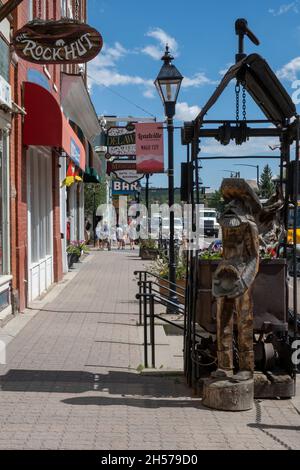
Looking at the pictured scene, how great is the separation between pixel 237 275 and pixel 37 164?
9.06 m

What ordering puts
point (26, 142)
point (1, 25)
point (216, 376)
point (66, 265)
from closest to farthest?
1. point (216, 376)
2. point (1, 25)
3. point (26, 142)
4. point (66, 265)

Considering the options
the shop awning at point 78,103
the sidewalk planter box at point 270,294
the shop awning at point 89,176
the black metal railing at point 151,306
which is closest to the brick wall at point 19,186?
the black metal railing at point 151,306

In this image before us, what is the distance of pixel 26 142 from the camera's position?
11273 millimetres

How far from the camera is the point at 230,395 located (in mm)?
5707

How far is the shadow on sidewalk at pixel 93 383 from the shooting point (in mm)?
6461

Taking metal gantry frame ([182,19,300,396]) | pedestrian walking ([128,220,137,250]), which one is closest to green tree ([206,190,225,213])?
metal gantry frame ([182,19,300,396])

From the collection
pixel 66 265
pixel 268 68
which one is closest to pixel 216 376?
pixel 268 68

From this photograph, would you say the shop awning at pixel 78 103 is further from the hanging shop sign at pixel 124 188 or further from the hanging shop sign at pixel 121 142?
the hanging shop sign at pixel 124 188

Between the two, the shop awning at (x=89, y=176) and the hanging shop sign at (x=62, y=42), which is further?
the shop awning at (x=89, y=176)

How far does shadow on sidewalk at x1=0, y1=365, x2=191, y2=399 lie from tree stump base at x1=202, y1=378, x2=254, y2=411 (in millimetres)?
588

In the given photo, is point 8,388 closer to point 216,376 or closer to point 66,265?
point 216,376

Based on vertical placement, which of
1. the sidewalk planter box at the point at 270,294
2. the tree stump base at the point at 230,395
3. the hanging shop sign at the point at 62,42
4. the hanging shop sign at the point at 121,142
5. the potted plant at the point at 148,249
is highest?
the hanging shop sign at the point at 121,142

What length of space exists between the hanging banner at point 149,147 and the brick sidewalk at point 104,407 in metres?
5.91
